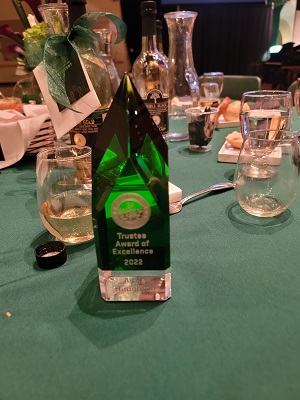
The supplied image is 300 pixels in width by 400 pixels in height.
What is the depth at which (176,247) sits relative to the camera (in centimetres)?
55

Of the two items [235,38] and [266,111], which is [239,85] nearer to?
[266,111]

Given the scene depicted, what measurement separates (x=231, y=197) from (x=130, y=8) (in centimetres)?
318

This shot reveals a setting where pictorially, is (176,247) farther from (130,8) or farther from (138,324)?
(130,8)

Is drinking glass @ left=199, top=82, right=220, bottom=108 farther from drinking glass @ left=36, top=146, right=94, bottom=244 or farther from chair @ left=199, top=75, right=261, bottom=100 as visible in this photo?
drinking glass @ left=36, top=146, right=94, bottom=244

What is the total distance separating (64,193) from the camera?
0.60 m

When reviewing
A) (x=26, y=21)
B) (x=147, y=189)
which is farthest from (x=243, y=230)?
(x=26, y=21)

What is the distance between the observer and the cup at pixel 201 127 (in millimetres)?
959

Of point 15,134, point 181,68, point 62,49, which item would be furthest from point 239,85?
point 62,49

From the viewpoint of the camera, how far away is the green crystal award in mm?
394

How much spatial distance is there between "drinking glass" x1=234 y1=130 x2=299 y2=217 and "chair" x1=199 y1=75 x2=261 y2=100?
A: 149 cm

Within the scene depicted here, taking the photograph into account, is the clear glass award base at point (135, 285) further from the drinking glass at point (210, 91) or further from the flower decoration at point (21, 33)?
the drinking glass at point (210, 91)

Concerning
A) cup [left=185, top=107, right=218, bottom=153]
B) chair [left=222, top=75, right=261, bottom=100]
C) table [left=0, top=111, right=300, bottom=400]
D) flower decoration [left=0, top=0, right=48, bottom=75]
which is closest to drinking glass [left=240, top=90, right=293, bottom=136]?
cup [left=185, top=107, right=218, bottom=153]

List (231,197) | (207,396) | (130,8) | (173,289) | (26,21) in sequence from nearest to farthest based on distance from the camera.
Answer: (207,396)
(173,289)
(231,197)
(26,21)
(130,8)

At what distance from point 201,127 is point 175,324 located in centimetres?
69
